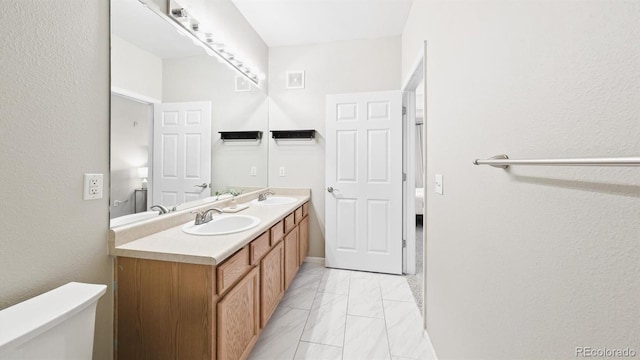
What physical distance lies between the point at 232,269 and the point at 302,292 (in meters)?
Answer: 1.28

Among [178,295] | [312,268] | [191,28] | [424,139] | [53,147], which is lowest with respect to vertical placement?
[312,268]

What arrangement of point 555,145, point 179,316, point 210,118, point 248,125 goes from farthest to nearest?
1. point 248,125
2. point 210,118
3. point 179,316
4. point 555,145

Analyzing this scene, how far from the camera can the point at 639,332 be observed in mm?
444

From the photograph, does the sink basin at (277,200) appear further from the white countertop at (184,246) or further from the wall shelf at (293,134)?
the white countertop at (184,246)

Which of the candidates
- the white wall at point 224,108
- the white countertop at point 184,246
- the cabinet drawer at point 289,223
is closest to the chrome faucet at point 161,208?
the white countertop at point 184,246

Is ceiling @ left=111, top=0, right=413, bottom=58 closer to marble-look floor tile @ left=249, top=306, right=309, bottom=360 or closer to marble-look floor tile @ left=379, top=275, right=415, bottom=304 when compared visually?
marble-look floor tile @ left=249, top=306, right=309, bottom=360

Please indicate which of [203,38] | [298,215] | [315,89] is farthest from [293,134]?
[203,38]

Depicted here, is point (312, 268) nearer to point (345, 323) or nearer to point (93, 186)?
point (345, 323)

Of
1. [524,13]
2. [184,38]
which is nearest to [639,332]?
[524,13]

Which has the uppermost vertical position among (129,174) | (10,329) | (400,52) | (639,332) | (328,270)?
(400,52)

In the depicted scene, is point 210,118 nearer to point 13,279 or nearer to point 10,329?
point 13,279

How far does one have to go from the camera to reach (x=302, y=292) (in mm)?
2355

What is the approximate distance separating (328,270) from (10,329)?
→ 2.46m

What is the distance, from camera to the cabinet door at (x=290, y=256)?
7.10 feet
